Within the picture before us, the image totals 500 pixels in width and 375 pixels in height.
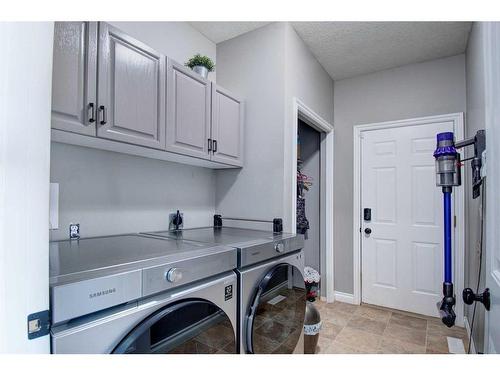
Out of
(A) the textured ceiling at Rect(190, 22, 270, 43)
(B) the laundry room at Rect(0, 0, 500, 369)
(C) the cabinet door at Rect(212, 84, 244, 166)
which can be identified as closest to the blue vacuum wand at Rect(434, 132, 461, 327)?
(B) the laundry room at Rect(0, 0, 500, 369)

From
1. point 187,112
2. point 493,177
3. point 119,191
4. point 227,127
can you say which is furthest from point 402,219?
point 119,191

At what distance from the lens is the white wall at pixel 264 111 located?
6.98 feet

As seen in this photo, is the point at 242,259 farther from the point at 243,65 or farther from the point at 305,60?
the point at 305,60

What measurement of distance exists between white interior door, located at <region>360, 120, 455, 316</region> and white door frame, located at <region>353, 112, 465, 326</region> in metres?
0.04

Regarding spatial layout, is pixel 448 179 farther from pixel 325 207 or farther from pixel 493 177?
pixel 325 207

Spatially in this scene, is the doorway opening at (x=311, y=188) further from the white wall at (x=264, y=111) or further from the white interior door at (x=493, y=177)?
the white interior door at (x=493, y=177)

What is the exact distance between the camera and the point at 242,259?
135cm

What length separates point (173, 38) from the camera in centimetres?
208

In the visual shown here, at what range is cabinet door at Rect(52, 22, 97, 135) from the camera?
1.13 meters

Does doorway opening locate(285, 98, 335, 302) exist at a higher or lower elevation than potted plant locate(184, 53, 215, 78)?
lower

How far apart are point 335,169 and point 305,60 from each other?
1.32 meters

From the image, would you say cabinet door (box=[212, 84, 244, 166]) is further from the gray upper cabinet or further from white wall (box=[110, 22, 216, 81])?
white wall (box=[110, 22, 216, 81])

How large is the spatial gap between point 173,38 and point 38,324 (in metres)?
2.07
